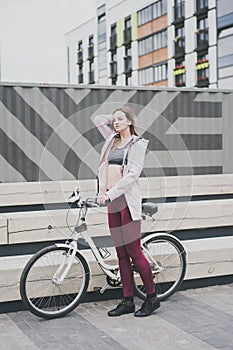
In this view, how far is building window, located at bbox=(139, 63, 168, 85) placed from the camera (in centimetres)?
6238

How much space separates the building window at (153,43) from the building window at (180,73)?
3.68 meters

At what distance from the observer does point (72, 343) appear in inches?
185

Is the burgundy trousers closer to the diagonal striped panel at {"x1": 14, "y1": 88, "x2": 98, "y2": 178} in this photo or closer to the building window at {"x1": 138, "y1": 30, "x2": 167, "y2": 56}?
the diagonal striped panel at {"x1": 14, "y1": 88, "x2": 98, "y2": 178}

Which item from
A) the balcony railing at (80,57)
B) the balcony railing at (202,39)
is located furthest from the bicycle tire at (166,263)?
the balcony railing at (80,57)

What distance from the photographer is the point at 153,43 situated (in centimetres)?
6450

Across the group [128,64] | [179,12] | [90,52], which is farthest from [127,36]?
[179,12]

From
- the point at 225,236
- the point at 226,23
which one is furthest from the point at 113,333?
the point at 226,23

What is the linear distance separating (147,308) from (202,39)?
163 feet

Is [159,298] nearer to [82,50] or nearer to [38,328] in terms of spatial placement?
[38,328]

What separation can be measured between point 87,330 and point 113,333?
8.5 inches

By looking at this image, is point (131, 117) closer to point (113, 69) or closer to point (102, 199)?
point (102, 199)

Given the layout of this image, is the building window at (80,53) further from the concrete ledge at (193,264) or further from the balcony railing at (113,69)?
the concrete ledge at (193,264)

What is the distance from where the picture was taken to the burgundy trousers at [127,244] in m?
5.30

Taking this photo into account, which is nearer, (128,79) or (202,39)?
(202,39)
